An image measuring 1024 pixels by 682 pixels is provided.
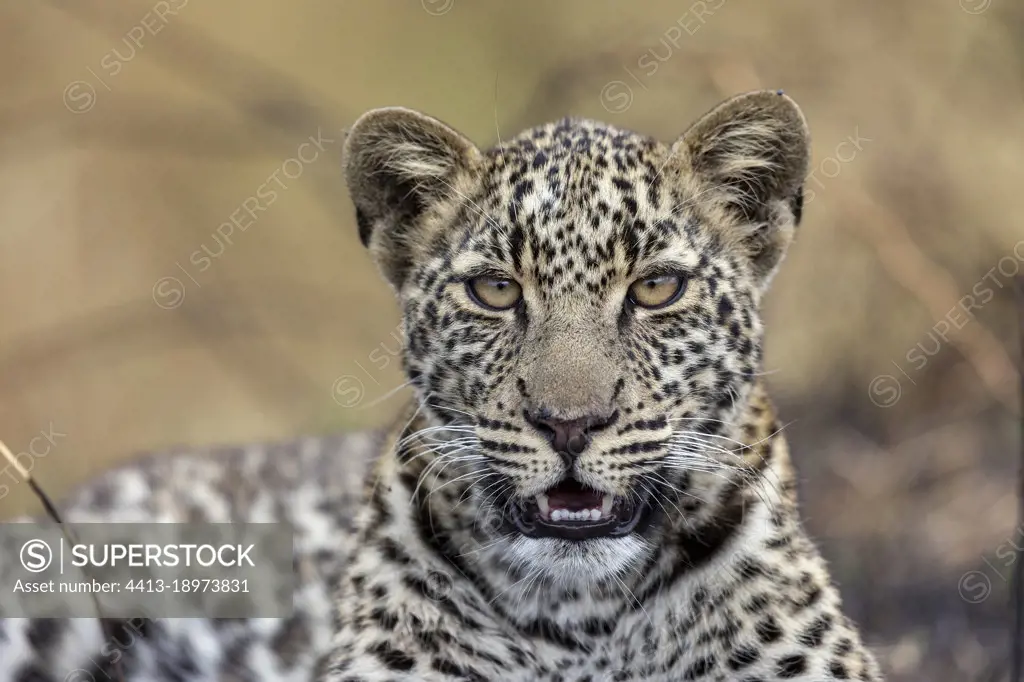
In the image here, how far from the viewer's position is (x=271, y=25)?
53.4 ft

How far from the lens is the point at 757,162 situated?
6.08m

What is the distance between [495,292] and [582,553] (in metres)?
1.13

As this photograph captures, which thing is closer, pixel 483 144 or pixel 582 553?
pixel 582 553

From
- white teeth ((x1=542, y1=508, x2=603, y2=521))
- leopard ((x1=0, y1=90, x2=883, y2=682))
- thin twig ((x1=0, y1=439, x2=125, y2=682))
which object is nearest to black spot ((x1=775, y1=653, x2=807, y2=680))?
leopard ((x1=0, y1=90, x2=883, y2=682))

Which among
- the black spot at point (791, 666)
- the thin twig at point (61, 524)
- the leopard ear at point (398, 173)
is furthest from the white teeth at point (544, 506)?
the thin twig at point (61, 524)

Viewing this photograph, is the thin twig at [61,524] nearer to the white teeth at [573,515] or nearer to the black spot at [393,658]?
the black spot at [393,658]

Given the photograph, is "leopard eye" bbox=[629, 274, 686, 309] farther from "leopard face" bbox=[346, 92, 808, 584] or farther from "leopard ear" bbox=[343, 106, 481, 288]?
"leopard ear" bbox=[343, 106, 481, 288]

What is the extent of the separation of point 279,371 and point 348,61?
4.24m

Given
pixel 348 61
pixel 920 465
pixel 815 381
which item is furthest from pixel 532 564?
pixel 348 61

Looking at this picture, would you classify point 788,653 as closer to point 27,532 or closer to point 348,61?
point 27,532

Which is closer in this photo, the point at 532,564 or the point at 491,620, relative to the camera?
the point at 532,564

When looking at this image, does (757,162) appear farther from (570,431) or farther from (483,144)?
(483,144)

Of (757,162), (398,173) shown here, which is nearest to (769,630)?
(757,162)

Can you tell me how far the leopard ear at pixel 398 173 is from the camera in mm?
6125
